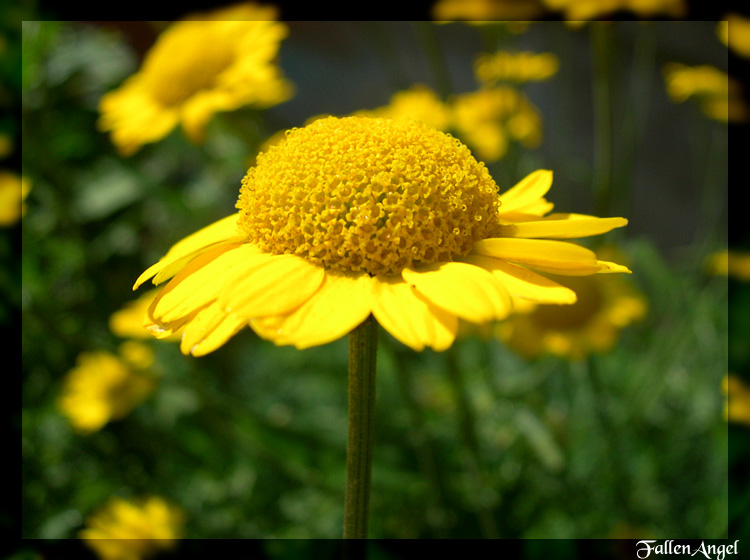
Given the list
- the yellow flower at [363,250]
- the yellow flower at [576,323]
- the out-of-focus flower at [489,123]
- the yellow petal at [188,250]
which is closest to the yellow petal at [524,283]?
the yellow flower at [363,250]

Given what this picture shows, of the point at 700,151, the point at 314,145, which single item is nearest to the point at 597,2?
the point at 314,145

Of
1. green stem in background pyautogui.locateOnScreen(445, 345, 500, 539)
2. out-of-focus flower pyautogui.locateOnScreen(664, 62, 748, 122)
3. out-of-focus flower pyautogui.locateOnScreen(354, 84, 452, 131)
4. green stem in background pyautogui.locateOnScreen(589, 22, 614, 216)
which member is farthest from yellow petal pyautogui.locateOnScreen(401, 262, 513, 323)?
out-of-focus flower pyautogui.locateOnScreen(664, 62, 748, 122)

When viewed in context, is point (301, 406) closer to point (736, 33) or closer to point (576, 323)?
point (576, 323)

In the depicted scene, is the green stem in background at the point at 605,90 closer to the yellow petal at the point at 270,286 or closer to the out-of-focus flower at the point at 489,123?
the out-of-focus flower at the point at 489,123

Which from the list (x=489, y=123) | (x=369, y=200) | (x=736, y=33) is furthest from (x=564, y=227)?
(x=736, y=33)

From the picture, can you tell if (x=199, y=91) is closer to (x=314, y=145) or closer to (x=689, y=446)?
(x=314, y=145)
